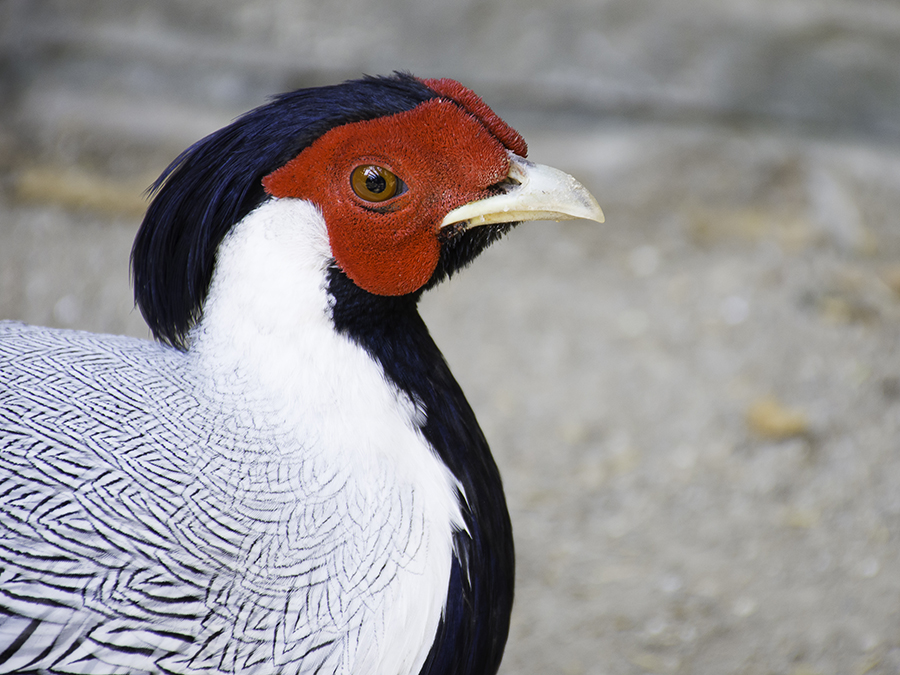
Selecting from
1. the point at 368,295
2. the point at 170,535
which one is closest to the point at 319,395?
the point at 368,295

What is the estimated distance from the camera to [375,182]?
65.5 inches

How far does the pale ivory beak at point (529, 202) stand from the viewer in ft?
5.58

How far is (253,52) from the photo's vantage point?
5.00 meters

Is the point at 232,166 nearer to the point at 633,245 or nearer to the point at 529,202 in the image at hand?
the point at 529,202

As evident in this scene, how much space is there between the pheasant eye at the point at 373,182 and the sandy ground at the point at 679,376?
186 cm

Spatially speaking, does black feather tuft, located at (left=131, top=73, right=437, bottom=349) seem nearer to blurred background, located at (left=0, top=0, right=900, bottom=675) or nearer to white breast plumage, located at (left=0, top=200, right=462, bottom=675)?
white breast plumage, located at (left=0, top=200, right=462, bottom=675)

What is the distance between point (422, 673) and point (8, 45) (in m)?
4.82

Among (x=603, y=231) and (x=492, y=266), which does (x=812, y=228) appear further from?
(x=492, y=266)

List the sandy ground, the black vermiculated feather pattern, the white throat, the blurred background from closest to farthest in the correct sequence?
the black vermiculated feather pattern
the white throat
the sandy ground
the blurred background

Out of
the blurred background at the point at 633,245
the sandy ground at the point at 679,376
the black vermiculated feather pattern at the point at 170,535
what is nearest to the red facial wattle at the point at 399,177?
the black vermiculated feather pattern at the point at 170,535

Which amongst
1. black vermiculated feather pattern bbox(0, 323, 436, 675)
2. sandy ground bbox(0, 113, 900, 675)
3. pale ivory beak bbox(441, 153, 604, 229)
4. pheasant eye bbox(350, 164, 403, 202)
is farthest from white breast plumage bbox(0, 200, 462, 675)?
sandy ground bbox(0, 113, 900, 675)

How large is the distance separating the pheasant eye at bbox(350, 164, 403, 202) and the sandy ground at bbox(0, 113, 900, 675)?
186 cm

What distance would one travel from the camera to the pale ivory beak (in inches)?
67.0

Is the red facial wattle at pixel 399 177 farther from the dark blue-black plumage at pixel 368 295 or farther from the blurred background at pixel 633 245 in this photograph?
the blurred background at pixel 633 245
